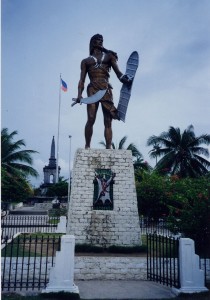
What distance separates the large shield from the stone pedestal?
1850 millimetres

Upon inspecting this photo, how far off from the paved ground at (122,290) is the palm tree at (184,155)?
62.6ft

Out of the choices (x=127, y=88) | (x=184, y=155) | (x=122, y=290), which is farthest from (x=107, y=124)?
(x=184, y=155)

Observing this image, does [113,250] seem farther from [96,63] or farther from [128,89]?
[96,63]

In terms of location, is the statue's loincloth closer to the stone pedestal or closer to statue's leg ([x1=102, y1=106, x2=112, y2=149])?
statue's leg ([x1=102, y1=106, x2=112, y2=149])

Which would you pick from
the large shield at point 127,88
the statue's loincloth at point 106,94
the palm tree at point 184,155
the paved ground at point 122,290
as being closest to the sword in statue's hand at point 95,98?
the statue's loincloth at point 106,94

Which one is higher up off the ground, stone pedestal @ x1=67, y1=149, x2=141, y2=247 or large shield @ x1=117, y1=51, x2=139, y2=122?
large shield @ x1=117, y1=51, x2=139, y2=122

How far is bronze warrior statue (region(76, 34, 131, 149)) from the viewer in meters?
11.4

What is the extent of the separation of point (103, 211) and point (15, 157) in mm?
20098

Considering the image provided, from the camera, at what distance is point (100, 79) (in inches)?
452

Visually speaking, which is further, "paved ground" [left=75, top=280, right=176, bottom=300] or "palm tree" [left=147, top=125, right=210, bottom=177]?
"palm tree" [left=147, top=125, right=210, bottom=177]

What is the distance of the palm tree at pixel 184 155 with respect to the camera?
26.5m

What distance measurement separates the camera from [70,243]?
6.66 meters

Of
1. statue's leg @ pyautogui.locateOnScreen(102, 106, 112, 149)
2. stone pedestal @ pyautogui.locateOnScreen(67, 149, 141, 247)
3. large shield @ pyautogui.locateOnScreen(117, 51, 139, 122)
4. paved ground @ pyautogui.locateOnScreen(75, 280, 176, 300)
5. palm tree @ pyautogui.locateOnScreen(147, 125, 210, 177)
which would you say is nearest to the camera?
paved ground @ pyautogui.locateOnScreen(75, 280, 176, 300)

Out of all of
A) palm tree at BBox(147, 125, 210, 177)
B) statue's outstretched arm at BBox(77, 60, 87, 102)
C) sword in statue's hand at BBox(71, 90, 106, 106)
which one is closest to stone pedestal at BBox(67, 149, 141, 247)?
Result: sword in statue's hand at BBox(71, 90, 106, 106)
